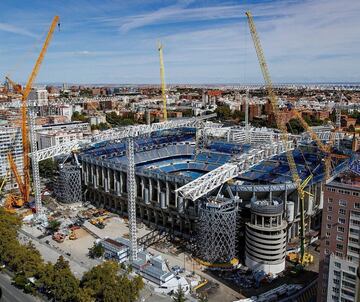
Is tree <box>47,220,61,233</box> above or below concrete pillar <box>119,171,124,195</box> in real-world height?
below

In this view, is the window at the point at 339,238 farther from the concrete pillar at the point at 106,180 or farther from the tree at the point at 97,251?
the concrete pillar at the point at 106,180

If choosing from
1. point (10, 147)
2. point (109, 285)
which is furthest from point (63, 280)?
point (10, 147)

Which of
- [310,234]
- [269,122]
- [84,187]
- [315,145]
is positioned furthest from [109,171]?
[269,122]

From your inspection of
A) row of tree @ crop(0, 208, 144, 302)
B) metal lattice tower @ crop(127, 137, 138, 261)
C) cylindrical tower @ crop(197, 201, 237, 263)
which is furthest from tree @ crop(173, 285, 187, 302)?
metal lattice tower @ crop(127, 137, 138, 261)

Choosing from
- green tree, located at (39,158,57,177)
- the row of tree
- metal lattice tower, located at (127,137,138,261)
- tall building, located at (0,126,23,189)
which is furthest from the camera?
green tree, located at (39,158,57,177)

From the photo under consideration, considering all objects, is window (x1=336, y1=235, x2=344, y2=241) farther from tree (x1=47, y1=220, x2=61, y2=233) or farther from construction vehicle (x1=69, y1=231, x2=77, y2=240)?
tree (x1=47, y1=220, x2=61, y2=233)

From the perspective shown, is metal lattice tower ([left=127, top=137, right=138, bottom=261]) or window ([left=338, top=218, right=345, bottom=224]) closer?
window ([left=338, top=218, right=345, bottom=224])

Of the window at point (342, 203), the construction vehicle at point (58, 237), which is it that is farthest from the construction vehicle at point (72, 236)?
the window at point (342, 203)
